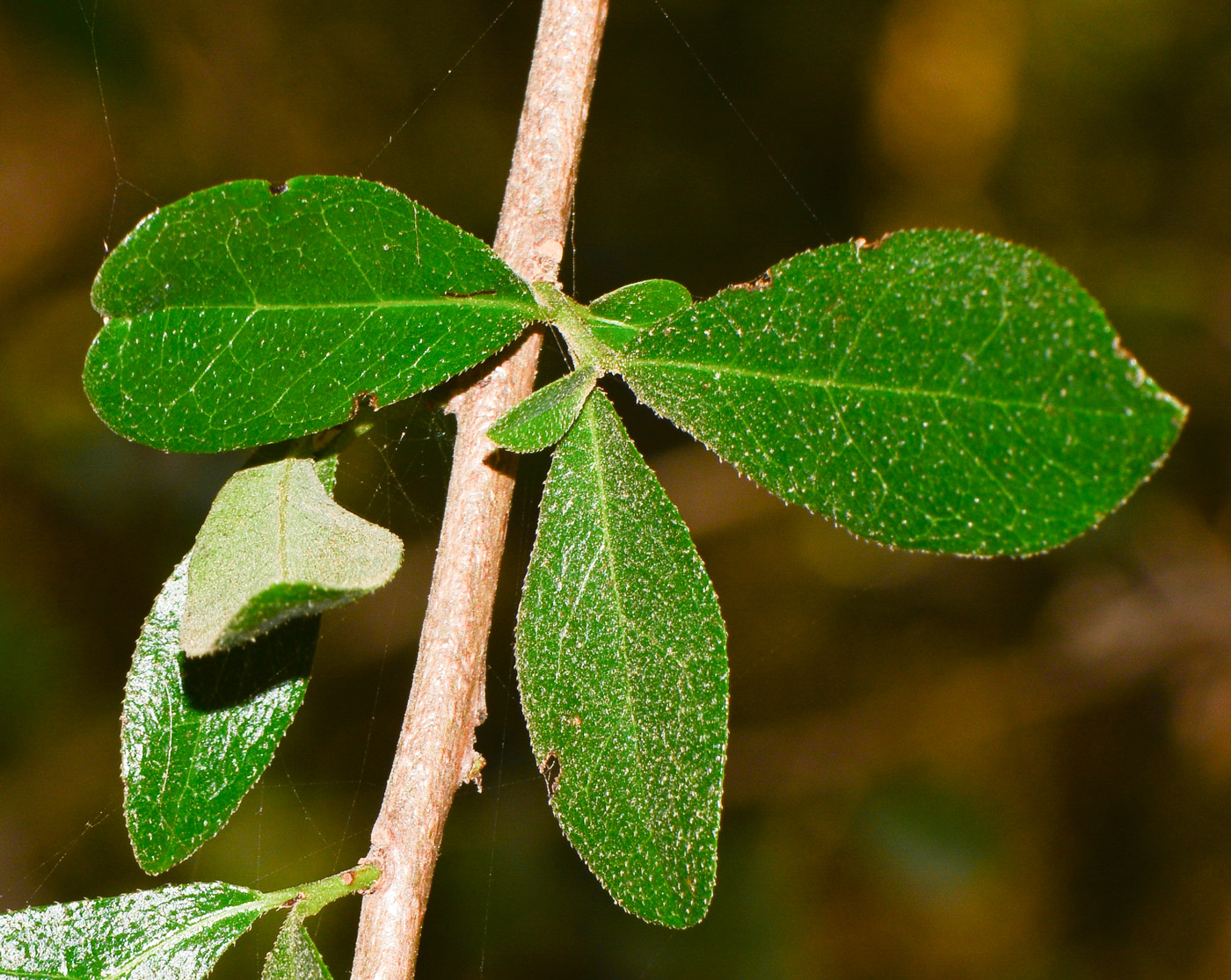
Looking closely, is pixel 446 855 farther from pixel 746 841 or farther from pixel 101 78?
pixel 101 78

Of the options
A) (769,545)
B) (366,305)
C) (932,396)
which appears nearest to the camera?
(932,396)

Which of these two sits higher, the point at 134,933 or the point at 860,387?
the point at 860,387

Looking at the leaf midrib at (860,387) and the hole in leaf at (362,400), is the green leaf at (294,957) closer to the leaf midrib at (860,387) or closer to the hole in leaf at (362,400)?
the hole in leaf at (362,400)

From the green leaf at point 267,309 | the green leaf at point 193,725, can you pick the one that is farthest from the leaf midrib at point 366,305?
the green leaf at point 193,725

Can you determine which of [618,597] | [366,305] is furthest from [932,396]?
[366,305]

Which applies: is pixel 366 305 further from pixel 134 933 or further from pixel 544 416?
pixel 134 933

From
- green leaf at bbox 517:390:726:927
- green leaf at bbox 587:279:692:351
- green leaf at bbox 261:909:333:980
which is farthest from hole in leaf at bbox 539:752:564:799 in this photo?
green leaf at bbox 587:279:692:351

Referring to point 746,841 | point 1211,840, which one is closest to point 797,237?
point 746,841
